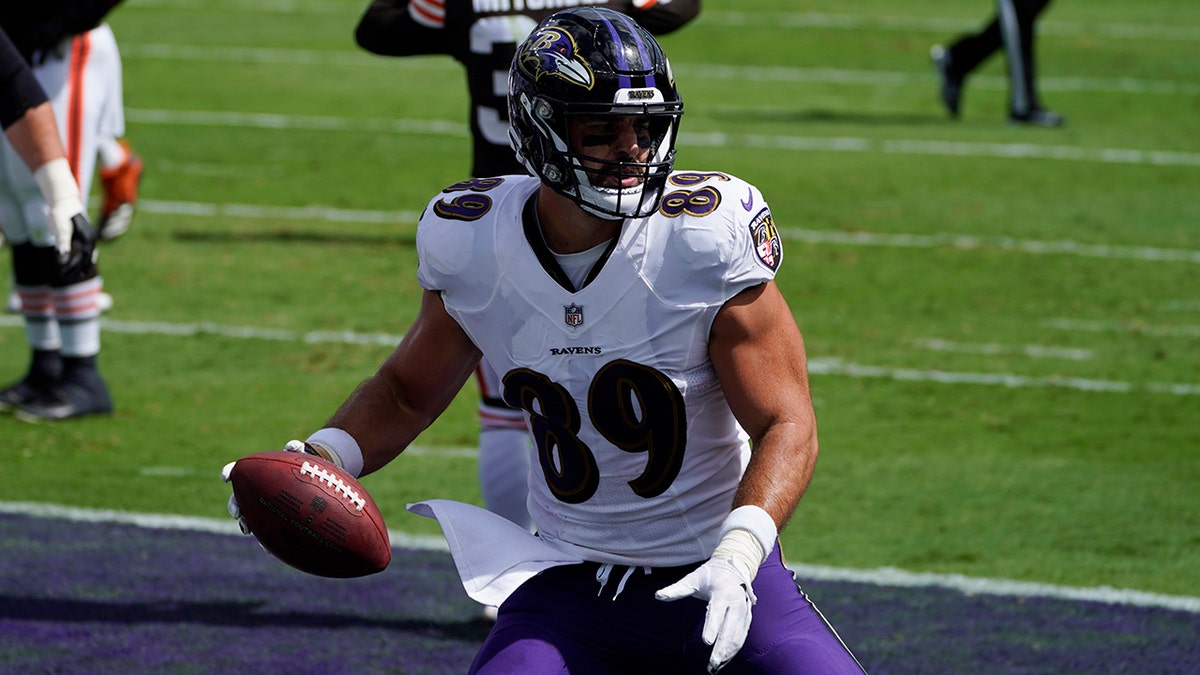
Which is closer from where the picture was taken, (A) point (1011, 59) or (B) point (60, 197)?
(B) point (60, 197)

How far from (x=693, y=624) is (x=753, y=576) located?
293 millimetres

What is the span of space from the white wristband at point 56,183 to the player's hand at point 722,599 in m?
2.92

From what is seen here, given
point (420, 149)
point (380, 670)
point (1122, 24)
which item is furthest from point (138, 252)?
point (1122, 24)

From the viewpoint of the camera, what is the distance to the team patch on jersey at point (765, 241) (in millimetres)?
2943

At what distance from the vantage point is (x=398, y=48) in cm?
502

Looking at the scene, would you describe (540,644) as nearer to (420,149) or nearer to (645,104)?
(645,104)

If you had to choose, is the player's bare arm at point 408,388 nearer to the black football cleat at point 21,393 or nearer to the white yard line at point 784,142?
the black football cleat at point 21,393

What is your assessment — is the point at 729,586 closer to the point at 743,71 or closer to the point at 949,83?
the point at 949,83

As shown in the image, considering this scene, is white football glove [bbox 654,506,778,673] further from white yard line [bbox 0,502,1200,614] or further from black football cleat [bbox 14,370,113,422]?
black football cleat [bbox 14,370,113,422]

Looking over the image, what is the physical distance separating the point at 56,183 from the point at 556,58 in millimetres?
2410

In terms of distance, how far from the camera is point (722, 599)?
255 centimetres

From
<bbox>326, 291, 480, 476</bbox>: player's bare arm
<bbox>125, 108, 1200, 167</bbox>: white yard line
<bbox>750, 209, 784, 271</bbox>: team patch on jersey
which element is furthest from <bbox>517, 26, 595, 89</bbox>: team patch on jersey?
<bbox>125, 108, 1200, 167</bbox>: white yard line

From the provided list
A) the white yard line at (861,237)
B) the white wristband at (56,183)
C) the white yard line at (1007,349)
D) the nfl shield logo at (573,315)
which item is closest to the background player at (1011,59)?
the white yard line at (861,237)

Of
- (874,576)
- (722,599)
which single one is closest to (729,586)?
(722,599)
